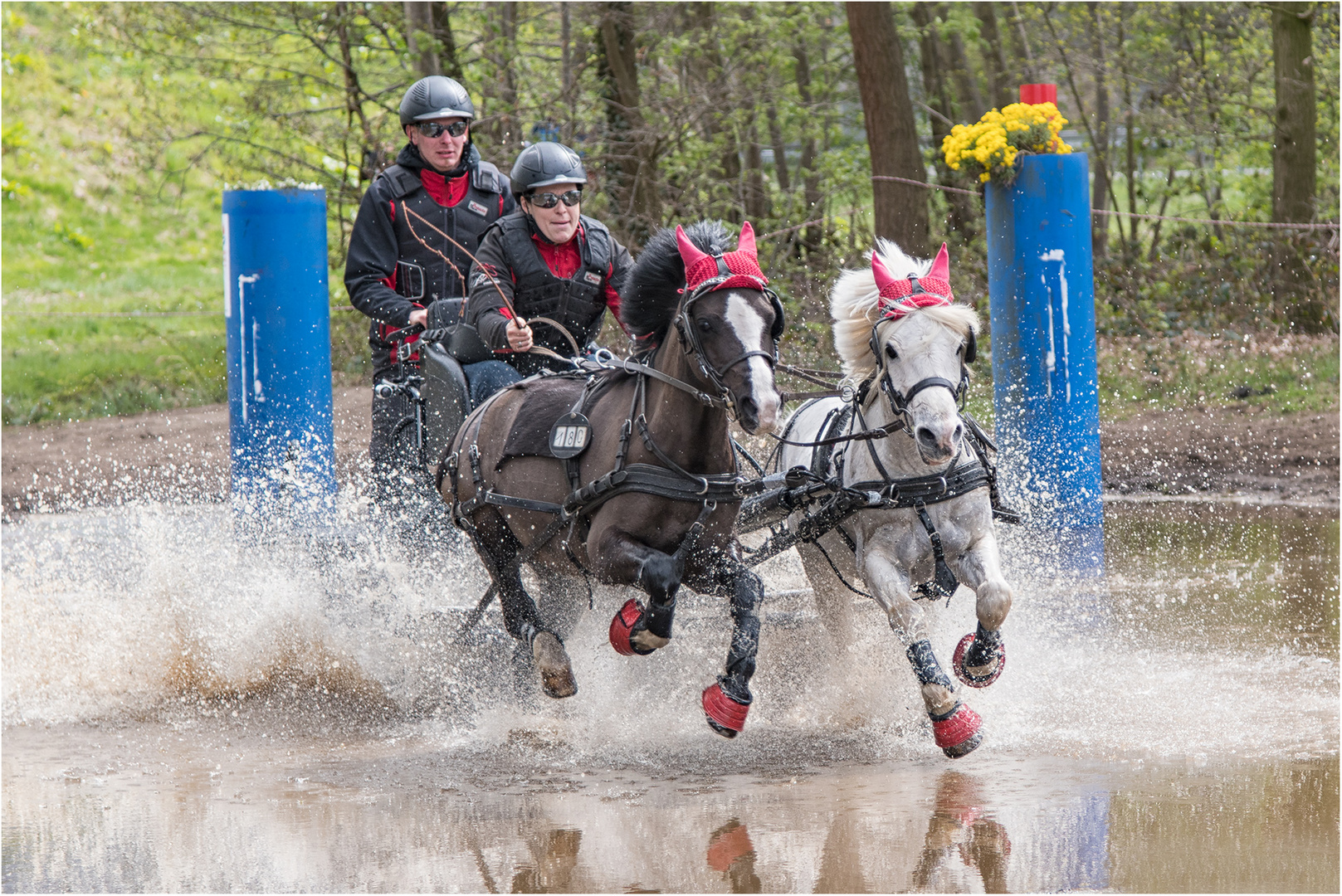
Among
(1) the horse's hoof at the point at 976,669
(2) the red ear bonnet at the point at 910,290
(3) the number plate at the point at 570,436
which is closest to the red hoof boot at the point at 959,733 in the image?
(1) the horse's hoof at the point at 976,669

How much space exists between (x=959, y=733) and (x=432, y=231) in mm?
3214

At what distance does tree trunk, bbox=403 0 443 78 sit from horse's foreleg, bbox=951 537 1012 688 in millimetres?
9450

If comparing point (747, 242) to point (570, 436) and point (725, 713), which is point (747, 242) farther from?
point (725, 713)

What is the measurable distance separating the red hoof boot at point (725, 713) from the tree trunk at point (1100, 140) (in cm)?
1137

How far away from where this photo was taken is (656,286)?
15.3 feet

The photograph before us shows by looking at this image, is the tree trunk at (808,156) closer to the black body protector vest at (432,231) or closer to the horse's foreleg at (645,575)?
the black body protector vest at (432,231)

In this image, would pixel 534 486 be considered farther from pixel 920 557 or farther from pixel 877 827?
pixel 877 827

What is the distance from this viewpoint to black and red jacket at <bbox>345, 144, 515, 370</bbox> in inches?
243

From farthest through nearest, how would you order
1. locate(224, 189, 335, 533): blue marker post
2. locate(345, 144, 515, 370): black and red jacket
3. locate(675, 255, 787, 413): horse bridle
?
locate(224, 189, 335, 533): blue marker post → locate(345, 144, 515, 370): black and red jacket → locate(675, 255, 787, 413): horse bridle

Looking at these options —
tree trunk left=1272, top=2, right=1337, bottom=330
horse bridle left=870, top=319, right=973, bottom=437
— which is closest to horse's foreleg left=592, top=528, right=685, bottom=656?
horse bridle left=870, top=319, right=973, bottom=437

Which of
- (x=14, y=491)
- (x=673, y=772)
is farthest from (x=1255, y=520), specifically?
(x=14, y=491)

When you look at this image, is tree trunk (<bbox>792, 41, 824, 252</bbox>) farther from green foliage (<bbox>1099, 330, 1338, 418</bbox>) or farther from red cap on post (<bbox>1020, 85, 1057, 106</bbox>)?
red cap on post (<bbox>1020, 85, 1057, 106</bbox>)

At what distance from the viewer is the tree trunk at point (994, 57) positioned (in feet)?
54.3

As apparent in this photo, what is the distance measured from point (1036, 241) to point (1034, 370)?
0.72m
